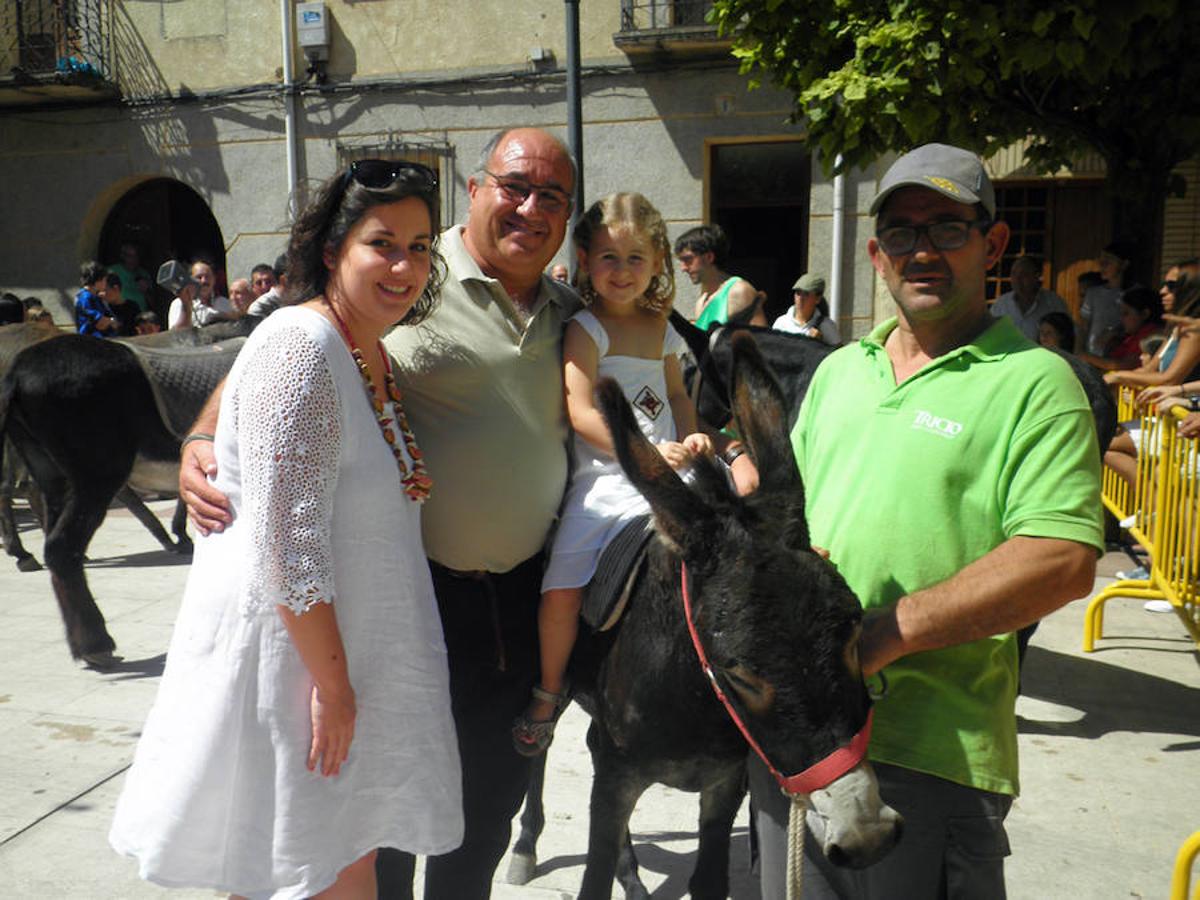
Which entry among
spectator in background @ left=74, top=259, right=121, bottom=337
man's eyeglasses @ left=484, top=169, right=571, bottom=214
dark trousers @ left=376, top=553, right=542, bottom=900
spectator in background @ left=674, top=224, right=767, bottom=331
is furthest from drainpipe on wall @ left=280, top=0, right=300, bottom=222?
dark trousers @ left=376, top=553, right=542, bottom=900

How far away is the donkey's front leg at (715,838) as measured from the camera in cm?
274

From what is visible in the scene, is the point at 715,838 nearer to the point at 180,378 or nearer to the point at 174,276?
the point at 180,378

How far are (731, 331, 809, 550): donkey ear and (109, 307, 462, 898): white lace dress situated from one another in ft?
2.50

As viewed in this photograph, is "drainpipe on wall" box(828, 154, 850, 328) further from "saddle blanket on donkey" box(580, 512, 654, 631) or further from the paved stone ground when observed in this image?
"saddle blanket on donkey" box(580, 512, 654, 631)

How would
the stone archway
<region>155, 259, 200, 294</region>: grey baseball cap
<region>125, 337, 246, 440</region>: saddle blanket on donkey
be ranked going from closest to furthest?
<region>125, 337, 246, 440</region>: saddle blanket on donkey < <region>155, 259, 200, 294</region>: grey baseball cap < the stone archway

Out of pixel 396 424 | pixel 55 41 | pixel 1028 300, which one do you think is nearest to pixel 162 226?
pixel 55 41

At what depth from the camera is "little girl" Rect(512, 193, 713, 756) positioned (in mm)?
2449

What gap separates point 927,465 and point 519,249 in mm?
1117

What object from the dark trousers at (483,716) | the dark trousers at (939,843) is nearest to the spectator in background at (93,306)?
the dark trousers at (483,716)

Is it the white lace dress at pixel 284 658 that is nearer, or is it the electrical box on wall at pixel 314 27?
the white lace dress at pixel 284 658

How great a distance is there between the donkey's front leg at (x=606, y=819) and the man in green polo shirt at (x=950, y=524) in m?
0.62

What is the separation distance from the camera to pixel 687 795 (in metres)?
3.89

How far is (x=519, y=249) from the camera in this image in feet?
7.77

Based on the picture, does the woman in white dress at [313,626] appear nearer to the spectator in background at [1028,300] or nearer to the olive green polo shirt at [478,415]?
the olive green polo shirt at [478,415]
